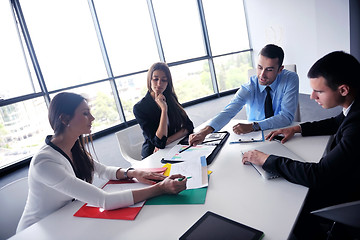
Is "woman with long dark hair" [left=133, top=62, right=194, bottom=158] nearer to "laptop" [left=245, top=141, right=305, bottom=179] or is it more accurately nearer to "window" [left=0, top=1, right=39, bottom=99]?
"laptop" [left=245, top=141, right=305, bottom=179]

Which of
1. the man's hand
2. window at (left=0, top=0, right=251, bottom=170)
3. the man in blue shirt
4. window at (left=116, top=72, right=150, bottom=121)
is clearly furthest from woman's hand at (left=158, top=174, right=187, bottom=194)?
window at (left=116, top=72, right=150, bottom=121)

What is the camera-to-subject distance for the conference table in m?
0.88

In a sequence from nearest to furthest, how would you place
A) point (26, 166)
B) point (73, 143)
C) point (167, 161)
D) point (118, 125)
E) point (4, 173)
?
point (73, 143) < point (167, 161) < point (4, 173) < point (26, 166) < point (118, 125)

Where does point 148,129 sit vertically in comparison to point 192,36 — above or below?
below

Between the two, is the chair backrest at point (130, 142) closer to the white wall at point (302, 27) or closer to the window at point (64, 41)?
the window at point (64, 41)

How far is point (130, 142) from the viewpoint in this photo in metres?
2.24

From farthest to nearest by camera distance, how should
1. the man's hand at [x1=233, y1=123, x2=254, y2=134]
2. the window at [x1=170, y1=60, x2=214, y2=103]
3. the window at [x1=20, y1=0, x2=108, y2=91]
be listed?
the window at [x1=170, y1=60, x2=214, y2=103], the window at [x1=20, y1=0, x2=108, y2=91], the man's hand at [x1=233, y1=123, x2=254, y2=134]

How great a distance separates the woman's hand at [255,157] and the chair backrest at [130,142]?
116 cm

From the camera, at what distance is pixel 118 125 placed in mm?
4906

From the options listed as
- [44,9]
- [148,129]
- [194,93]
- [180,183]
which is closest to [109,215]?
[180,183]

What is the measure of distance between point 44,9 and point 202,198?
4593 mm

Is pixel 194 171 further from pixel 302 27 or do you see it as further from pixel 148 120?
pixel 302 27

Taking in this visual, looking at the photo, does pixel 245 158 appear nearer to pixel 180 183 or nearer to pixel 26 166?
pixel 180 183

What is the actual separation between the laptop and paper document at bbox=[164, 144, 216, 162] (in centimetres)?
32
